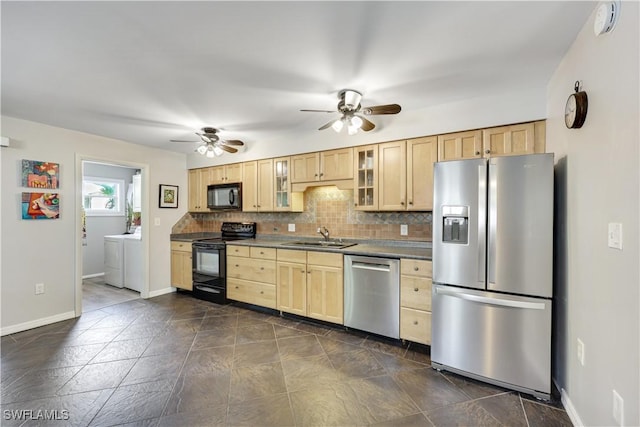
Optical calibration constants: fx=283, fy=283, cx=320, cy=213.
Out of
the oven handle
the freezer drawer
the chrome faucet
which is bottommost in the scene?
the oven handle

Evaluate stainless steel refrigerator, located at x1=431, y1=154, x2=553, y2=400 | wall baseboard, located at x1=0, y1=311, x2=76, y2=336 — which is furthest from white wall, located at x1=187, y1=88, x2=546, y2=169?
wall baseboard, located at x1=0, y1=311, x2=76, y2=336

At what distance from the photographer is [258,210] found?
418 centimetres

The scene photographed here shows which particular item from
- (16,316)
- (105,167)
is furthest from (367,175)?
(105,167)

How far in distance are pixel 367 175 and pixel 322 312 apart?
5.42 ft

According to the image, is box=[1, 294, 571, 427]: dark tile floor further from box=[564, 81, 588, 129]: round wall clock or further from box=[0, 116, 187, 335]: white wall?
box=[564, 81, 588, 129]: round wall clock

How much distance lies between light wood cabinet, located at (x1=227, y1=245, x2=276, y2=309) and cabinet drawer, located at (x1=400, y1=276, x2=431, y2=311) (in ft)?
5.33

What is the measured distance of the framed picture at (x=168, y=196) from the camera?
4527mm

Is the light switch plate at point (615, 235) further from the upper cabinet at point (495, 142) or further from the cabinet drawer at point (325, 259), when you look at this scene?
the cabinet drawer at point (325, 259)

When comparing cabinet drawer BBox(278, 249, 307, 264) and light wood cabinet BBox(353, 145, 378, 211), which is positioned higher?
light wood cabinet BBox(353, 145, 378, 211)

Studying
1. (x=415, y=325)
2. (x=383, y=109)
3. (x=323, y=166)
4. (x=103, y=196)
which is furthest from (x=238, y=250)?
(x=103, y=196)

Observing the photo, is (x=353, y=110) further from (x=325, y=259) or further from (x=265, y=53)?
(x=325, y=259)

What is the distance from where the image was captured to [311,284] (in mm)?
3252

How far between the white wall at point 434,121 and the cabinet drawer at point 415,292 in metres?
1.47

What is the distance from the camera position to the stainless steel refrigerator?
1.96m
